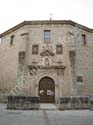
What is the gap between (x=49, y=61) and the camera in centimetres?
1591

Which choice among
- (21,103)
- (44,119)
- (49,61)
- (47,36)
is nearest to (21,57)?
(49,61)

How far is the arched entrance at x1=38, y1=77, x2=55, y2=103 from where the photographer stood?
50.0ft

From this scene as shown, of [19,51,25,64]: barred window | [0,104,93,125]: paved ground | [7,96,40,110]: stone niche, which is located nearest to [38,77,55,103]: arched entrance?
[19,51,25,64]: barred window

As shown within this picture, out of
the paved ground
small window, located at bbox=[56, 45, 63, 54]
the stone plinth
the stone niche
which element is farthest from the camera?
small window, located at bbox=[56, 45, 63, 54]

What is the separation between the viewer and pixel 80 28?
17.8 meters

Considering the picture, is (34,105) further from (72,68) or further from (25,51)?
(25,51)

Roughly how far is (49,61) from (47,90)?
289cm

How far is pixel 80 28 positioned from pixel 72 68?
18.1ft

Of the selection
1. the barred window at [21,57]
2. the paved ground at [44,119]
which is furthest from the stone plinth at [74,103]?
the barred window at [21,57]

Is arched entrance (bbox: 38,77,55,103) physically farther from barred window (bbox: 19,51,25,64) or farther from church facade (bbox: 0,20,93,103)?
barred window (bbox: 19,51,25,64)

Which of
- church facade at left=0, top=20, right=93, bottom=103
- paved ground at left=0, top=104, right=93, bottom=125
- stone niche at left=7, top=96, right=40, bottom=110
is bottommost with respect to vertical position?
paved ground at left=0, top=104, right=93, bottom=125

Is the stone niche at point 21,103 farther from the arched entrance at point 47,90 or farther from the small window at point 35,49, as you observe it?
the small window at point 35,49

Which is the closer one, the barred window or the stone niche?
the stone niche

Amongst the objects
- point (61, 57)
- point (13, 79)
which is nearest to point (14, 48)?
point (13, 79)
